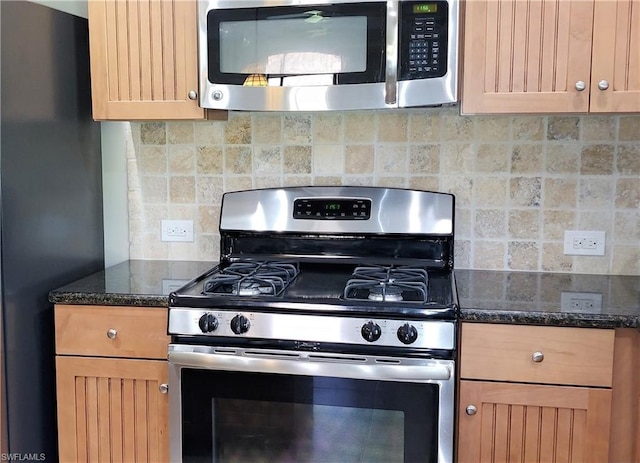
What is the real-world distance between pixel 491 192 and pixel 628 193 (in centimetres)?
44

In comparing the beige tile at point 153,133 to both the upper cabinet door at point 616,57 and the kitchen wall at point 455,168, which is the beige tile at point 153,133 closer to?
the kitchen wall at point 455,168

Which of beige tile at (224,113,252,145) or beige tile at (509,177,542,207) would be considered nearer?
beige tile at (509,177,542,207)

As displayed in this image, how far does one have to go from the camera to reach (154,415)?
1.89 metres

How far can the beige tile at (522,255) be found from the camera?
2162 millimetres

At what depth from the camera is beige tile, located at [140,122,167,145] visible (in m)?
2.32

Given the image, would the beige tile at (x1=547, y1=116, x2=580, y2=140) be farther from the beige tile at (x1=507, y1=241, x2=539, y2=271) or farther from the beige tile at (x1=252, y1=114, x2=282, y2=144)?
the beige tile at (x1=252, y1=114, x2=282, y2=144)

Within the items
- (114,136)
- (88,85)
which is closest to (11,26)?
(88,85)

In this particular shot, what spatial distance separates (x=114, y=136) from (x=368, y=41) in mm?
1042

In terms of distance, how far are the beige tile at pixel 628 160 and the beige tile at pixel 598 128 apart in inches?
Answer: 2.1

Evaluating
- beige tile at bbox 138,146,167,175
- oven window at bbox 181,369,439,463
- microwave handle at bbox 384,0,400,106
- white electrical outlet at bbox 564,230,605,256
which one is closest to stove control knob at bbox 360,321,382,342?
oven window at bbox 181,369,439,463

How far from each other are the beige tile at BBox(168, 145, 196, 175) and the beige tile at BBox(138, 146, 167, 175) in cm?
3

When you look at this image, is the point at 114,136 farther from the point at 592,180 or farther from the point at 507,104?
the point at 592,180

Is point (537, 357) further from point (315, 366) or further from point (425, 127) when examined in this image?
point (425, 127)

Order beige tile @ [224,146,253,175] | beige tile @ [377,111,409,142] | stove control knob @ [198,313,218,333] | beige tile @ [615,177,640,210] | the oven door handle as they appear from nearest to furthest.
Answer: the oven door handle < stove control knob @ [198,313,218,333] < beige tile @ [615,177,640,210] < beige tile @ [377,111,409,142] < beige tile @ [224,146,253,175]
